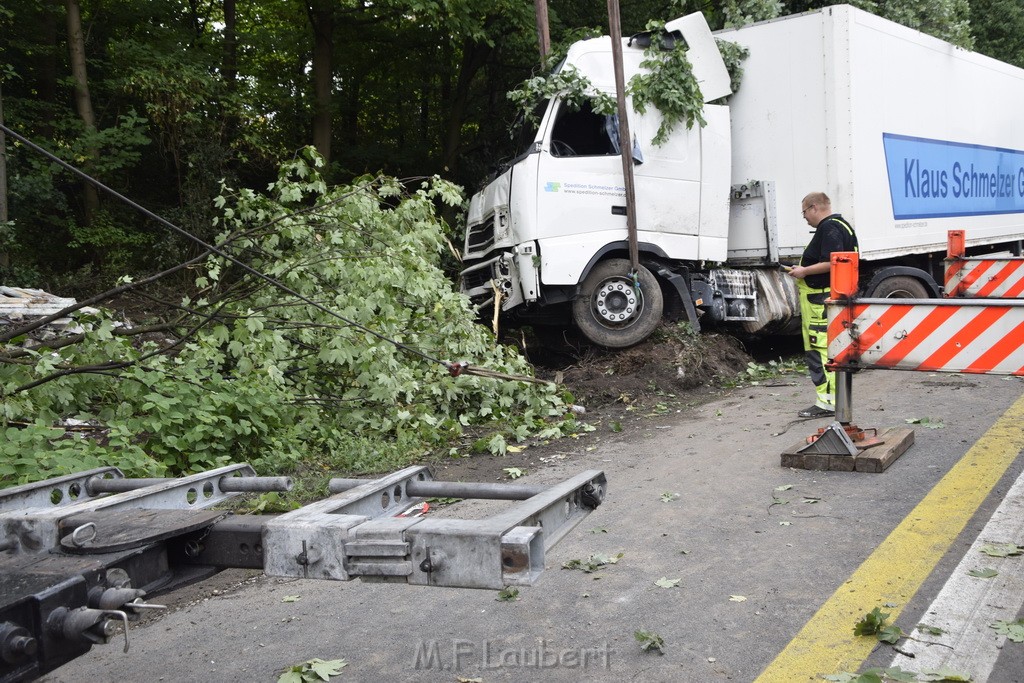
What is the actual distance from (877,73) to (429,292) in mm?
6134

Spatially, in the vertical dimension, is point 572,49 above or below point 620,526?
above

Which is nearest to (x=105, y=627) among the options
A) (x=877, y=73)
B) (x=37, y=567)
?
(x=37, y=567)

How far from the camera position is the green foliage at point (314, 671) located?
119 inches

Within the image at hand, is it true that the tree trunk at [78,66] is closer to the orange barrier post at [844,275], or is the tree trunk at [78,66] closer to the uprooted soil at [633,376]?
the uprooted soil at [633,376]

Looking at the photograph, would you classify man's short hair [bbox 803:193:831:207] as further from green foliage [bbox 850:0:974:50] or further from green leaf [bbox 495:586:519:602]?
green foliage [bbox 850:0:974:50]

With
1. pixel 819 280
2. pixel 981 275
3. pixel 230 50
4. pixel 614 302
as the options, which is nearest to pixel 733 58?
pixel 614 302

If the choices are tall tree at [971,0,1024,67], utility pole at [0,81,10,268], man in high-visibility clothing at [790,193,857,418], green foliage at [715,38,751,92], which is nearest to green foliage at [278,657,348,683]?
man in high-visibility clothing at [790,193,857,418]

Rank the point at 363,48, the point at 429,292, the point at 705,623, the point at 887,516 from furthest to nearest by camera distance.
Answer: the point at 363,48 < the point at 429,292 < the point at 887,516 < the point at 705,623

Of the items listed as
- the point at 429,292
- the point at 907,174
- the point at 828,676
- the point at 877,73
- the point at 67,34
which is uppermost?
the point at 67,34

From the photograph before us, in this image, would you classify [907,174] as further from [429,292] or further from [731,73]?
[429,292]

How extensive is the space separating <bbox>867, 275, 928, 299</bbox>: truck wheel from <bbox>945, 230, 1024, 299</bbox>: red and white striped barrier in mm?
1661

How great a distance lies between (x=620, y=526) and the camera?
14.9ft

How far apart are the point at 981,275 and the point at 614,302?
11.6ft

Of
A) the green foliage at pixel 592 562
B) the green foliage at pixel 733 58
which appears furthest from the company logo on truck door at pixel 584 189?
the green foliage at pixel 592 562
